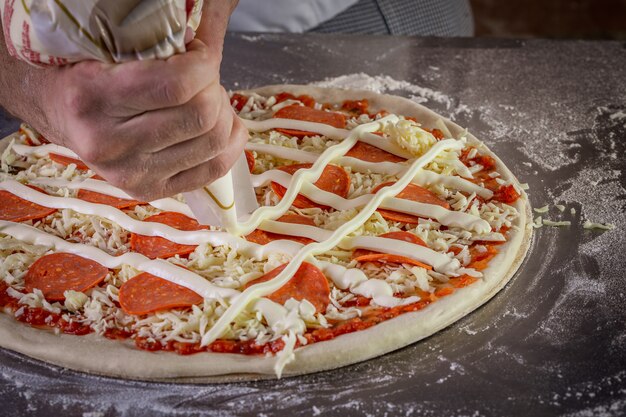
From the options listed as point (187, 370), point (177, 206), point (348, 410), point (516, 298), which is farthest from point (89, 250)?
point (516, 298)

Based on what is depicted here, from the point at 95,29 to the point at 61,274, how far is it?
2.29 ft

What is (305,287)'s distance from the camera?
1.65 meters

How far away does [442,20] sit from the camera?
309 centimetres

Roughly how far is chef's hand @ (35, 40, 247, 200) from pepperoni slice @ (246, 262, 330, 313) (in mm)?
288

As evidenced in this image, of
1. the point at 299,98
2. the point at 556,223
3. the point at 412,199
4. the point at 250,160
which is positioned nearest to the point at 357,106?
the point at 299,98

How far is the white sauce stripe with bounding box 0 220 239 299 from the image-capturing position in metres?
1.62

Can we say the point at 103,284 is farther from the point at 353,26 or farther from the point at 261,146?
the point at 353,26

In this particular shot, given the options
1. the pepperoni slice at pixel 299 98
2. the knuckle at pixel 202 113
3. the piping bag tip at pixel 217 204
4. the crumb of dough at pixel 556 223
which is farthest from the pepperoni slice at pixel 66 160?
the crumb of dough at pixel 556 223

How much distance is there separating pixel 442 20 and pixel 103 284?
191 centimetres

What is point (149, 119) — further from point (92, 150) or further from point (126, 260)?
point (126, 260)

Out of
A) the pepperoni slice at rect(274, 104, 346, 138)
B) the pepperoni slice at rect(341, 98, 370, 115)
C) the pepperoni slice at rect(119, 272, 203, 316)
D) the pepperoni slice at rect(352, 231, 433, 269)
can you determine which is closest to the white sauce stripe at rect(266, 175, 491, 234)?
the pepperoni slice at rect(352, 231, 433, 269)

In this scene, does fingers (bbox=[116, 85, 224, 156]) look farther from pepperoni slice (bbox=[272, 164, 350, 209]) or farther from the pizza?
pepperoni slice (bbox=[272, 164, 350, 209])

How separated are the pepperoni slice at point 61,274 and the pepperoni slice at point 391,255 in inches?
22.1

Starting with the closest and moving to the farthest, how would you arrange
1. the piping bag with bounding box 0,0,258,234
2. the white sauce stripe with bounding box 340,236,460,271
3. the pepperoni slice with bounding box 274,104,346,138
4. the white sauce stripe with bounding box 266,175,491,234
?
the piping bag with bounding box 0,0,258,234 < the white sauce stripe with bounding box 340,236,460,271 < the white sauce stripe with bounding box 266,175,491,234 < the pepperoni slice with bounding box 274,104,346,138
